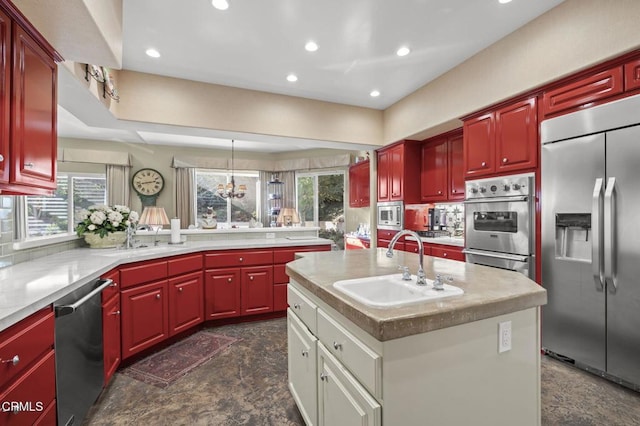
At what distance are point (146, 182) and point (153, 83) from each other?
3.75 metres

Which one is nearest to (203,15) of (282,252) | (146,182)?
(282,252)

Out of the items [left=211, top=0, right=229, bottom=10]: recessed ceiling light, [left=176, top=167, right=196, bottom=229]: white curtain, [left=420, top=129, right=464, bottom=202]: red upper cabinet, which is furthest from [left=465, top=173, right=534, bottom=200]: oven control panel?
[left=176, top=167, right=196, bottom=229]: white curtain

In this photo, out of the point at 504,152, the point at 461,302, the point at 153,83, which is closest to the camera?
the point at 461,302

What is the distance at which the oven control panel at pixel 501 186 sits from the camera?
259cm

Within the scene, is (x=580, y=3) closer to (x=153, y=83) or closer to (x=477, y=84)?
(x=477, y=84)

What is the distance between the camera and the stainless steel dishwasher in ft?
4.64

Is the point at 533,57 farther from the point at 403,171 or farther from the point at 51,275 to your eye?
the point at 51,275

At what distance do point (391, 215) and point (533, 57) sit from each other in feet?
8.24

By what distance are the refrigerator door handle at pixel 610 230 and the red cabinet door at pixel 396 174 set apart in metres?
2.39

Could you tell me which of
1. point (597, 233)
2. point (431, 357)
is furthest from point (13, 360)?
point (597, 233)

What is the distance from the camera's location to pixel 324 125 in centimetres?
409

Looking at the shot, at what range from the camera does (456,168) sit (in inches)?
150

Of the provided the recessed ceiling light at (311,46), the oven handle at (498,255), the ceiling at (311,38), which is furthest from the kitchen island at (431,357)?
the recessed ceiling light at (311,46)

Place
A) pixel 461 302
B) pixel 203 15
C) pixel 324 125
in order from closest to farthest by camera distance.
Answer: pixel 461 302 → pixel 203 15 → pixel 324 125
